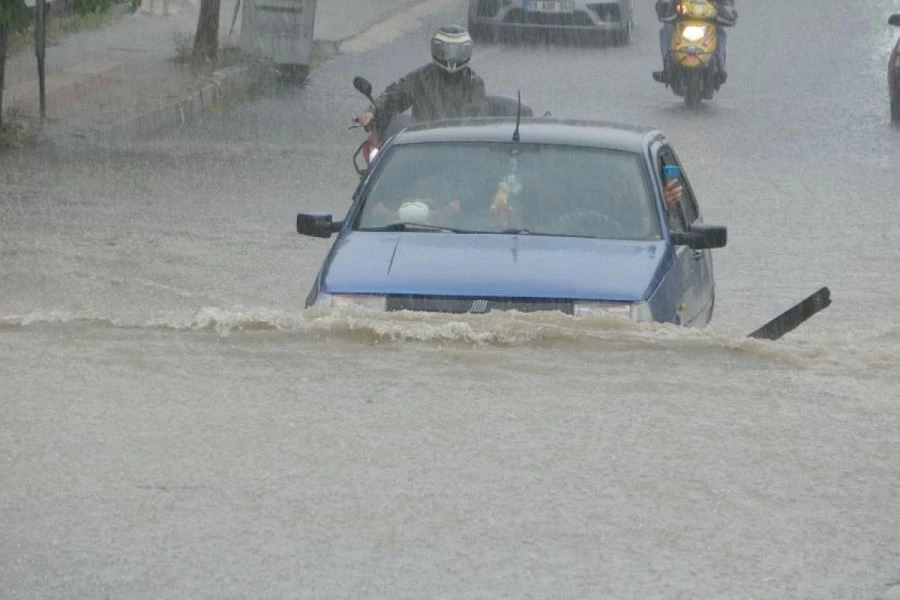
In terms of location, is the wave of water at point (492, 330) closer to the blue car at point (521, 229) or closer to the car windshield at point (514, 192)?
the blue car at point (521, 229)

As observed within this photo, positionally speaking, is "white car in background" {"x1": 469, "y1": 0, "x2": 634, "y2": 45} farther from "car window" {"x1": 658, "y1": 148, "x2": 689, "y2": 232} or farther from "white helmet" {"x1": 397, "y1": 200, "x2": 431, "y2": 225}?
"white helmet" {"x1": 397, "y1": 200, "x2": 431, "y2": 225}

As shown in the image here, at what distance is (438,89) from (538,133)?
4301 mm

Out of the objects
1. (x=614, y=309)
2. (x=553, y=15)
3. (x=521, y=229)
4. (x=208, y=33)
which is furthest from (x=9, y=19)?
(x=553, y=15)

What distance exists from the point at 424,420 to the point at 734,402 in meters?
1.34

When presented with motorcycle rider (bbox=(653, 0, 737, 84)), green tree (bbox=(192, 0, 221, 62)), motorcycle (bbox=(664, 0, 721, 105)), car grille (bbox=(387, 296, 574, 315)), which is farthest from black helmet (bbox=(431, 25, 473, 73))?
green tree (bbox=(192, 0, 221, 62))

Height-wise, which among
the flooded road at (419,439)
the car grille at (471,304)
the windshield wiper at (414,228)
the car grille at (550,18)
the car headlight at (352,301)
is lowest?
the flooded road at (419,439)

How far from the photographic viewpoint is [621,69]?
94.2 ft

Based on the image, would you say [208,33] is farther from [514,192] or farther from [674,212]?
[514,192]

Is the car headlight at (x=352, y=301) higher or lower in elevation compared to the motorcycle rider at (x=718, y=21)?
lower

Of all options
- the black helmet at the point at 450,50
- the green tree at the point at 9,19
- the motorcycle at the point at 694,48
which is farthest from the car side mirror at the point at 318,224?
the motorcycle at the point at 694,48

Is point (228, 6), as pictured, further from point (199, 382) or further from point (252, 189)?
point (199, 382)

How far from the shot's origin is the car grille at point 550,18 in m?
31.2

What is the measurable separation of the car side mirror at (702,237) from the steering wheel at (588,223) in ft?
0.90

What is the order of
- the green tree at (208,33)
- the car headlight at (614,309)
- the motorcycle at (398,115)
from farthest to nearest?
the green tree at (208,33) → the motorcycle at (398,115) → the car headlight at (614,309)
